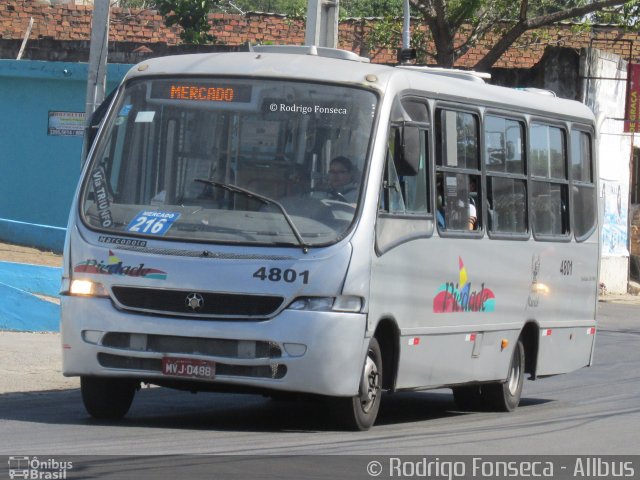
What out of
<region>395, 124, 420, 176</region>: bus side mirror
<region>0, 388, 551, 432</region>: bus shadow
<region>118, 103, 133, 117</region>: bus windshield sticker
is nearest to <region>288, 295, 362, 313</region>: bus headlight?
<region>0, 388, 551, 432</region>: bus shadow

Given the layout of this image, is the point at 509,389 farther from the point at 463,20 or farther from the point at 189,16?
the point at 189,16

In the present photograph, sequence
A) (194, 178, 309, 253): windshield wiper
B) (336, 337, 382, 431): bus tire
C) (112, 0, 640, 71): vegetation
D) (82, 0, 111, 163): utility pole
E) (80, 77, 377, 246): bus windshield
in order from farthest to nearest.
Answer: (112, 0, 640, 71): vegetation < (82, 0, 111, 163): utility pole < (336, 337, 382, 431): bus tire < (80, 77, 377, 246): bus windshield < (194, 178, 309, 253): windshield wiper

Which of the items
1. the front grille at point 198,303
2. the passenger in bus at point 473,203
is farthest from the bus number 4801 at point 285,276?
the passenger in bus at point 473,203

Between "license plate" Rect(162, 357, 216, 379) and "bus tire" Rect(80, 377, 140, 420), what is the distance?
592mm

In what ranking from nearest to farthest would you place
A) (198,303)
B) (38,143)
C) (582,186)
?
(198,303), (582,186), (38,143)

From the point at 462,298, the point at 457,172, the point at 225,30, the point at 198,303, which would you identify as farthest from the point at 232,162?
the point at 225,30

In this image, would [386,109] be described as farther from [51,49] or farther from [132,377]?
[51,49]

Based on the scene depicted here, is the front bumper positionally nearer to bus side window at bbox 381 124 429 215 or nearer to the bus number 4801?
the bus number 4801

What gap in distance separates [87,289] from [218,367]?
1.07 m

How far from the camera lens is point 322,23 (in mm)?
18828

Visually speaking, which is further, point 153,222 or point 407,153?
point 407,153

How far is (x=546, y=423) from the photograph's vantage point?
1084 cm

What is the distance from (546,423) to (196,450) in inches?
157

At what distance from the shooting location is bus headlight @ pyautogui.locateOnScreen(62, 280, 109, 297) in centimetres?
891
